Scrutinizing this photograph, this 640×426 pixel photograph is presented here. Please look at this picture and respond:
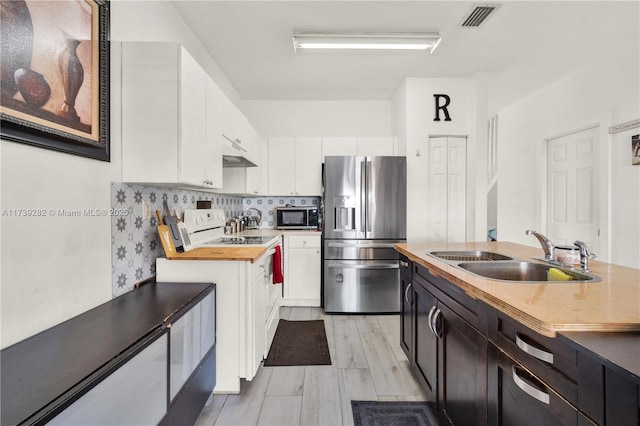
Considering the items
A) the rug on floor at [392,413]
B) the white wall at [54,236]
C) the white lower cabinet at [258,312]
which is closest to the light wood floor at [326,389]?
the rug on floor at [392,413]

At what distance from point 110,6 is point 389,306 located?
3.43 metres

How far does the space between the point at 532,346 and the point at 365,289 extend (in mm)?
2518

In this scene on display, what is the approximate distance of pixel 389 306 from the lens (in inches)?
130

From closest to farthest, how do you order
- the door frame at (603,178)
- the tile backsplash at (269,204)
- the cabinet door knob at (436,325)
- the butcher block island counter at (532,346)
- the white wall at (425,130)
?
the butcher block island counter at (532,346), the cabinet door knob at (436,325), the door frame at (603,178), the white wall at (425,130), the tile backsplash at (269,204)

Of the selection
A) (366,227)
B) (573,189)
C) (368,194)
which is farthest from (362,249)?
(573,189)

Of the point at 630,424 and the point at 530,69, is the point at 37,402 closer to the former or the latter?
the point at 630,424

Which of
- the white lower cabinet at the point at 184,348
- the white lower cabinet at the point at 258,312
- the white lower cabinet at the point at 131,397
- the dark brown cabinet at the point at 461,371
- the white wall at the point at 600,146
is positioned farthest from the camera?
the white wall at the point at 600,146

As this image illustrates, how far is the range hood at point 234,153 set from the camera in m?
2.41

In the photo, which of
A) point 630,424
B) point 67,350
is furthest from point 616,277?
point 67,350

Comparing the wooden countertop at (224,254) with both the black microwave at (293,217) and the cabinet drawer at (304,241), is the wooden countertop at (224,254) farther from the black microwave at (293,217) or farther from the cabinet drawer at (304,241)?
the black microwave at (293,217)

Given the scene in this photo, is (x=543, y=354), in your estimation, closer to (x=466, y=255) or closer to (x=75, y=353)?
(x=466, y=255)

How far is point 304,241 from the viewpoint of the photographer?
353cm

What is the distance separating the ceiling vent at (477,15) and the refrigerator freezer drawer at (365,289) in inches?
95.6

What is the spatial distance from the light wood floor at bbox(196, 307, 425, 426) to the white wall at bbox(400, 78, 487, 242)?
162cm
